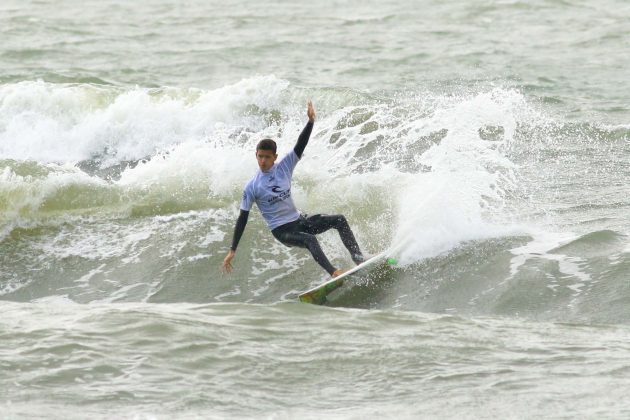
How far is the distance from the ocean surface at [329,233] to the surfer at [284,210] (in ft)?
1.83

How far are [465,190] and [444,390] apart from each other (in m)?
4.62

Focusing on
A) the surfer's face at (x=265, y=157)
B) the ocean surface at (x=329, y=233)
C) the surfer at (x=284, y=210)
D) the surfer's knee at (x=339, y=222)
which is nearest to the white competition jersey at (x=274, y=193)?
the surfer at (x=284, y=210)

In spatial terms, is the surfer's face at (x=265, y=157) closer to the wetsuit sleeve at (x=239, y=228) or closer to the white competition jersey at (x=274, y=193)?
the white competition jersey at (x=274, y=193)

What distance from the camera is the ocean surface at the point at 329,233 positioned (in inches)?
267

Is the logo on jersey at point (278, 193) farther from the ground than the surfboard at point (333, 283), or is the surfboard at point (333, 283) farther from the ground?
the logo on jersey at point (278, 193)

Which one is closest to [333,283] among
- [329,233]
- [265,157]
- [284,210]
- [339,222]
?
[339,222]

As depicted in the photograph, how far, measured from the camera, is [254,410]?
20.8ft

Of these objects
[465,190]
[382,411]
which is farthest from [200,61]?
[382,411]

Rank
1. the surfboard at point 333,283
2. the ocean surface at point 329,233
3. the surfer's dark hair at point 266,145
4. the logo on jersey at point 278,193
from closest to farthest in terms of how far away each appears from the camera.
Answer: the ocean surface at point 329,233 → the surfboard at point 333,283 → the surfer's dark hair at point 266,145 → the logo on jersey at point 278,193

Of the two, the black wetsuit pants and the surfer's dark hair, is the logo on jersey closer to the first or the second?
the black wetsuit pants

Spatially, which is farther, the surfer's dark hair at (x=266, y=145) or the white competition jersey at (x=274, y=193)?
the white competition jersey at (x=274, y=193)

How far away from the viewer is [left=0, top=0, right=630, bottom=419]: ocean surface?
677 cm

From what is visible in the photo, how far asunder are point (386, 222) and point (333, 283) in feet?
5.97

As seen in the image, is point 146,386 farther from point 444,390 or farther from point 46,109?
point 46,109
